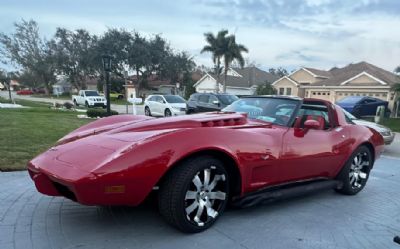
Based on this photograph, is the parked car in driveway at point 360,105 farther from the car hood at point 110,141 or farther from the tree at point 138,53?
the tree at point 138,53

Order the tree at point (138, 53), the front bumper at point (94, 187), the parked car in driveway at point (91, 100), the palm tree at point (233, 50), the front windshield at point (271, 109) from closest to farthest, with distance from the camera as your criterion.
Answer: the front bumper at point (94, 187), the front windshield at point (271, 109), the parked car in driveway at point (91, 100), the palm tree at point (233, 50), the tree at point (138, 53)

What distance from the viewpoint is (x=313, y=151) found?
396cm

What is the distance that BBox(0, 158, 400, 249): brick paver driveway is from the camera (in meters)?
2.92

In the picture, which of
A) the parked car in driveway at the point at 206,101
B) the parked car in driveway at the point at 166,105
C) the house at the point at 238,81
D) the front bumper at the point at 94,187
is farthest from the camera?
the house at the point at 238,81

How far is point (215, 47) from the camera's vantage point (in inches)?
1558

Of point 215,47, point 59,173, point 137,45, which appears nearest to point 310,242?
point 59,173

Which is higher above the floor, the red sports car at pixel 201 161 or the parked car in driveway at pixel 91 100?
the red sports car at pixel 201 161

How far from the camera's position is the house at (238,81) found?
44.8m

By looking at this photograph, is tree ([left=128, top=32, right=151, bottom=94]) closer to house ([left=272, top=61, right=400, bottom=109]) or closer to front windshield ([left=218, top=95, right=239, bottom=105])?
house ([left=272, top=61, right=400, bottom=109])

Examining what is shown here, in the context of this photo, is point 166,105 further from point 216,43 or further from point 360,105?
point 216,43

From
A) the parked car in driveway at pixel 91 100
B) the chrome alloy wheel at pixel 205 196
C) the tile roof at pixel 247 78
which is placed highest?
the tile roof at pixel 247 78

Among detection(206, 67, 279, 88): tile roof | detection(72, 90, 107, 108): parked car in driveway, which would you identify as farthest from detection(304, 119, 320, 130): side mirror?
detection(206, 67, 279, 88): tile roof

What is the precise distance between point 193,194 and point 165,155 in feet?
1.72

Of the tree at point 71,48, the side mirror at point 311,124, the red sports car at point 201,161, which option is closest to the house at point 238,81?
the tree at point 71,48
